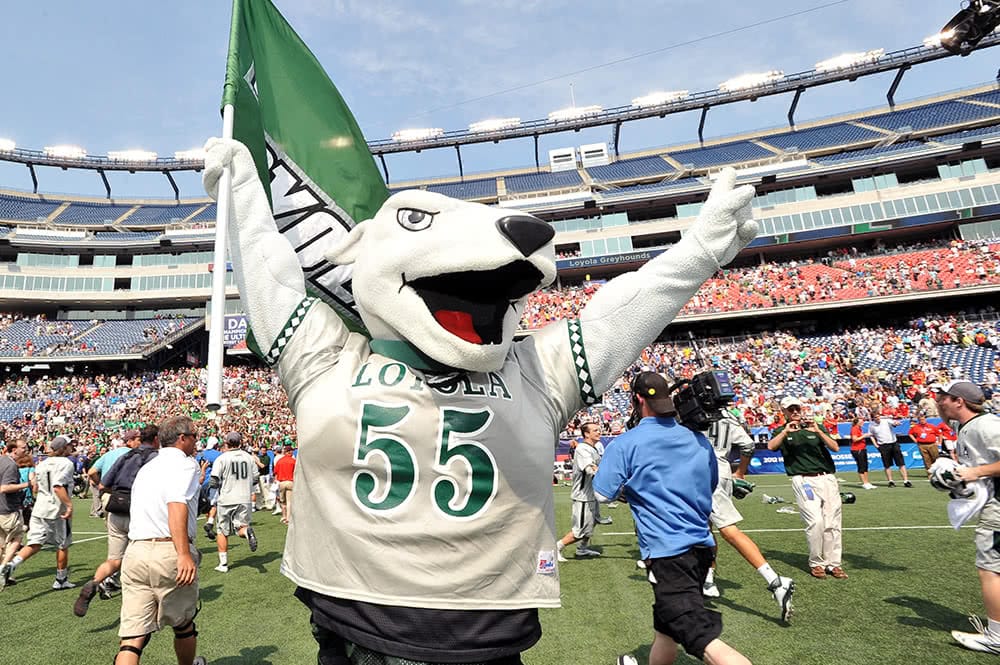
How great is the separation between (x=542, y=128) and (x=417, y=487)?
4334 centimetres

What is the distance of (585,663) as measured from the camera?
11.7 ft

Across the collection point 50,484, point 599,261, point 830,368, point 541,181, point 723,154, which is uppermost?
point 541,181

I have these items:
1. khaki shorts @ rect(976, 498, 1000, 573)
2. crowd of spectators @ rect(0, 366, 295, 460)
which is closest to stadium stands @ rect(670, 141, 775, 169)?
crowd of spectators @ rect(0, 366, 295, 460)

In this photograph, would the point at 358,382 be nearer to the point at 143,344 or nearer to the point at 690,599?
the point at 690,599

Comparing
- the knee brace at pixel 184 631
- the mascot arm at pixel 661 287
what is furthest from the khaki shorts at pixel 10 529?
the mascot arm at pixel 661 287

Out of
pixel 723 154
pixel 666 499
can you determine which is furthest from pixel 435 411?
pixel 723 154

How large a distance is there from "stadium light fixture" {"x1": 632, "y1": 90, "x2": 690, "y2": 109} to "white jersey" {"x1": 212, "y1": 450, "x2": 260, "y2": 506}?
39912 millimetres

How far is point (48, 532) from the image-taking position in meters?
6.21

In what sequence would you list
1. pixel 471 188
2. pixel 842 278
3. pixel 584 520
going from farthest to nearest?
pixel 471 188 → pixel 842 278 → pixel 584 520

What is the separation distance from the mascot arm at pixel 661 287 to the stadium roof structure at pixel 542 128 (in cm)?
4057

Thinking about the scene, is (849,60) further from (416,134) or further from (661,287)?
(661,287)

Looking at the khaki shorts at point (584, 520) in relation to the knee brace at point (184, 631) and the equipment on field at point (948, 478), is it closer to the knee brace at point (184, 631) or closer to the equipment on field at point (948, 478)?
the equipment on field at point (948, 478)

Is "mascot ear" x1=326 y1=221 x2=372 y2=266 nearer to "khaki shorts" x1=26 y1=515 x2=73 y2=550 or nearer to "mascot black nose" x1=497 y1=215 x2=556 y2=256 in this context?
"mascot black nose" x1=497 y1=215 x2=556 y2=256

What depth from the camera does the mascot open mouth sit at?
166cm
